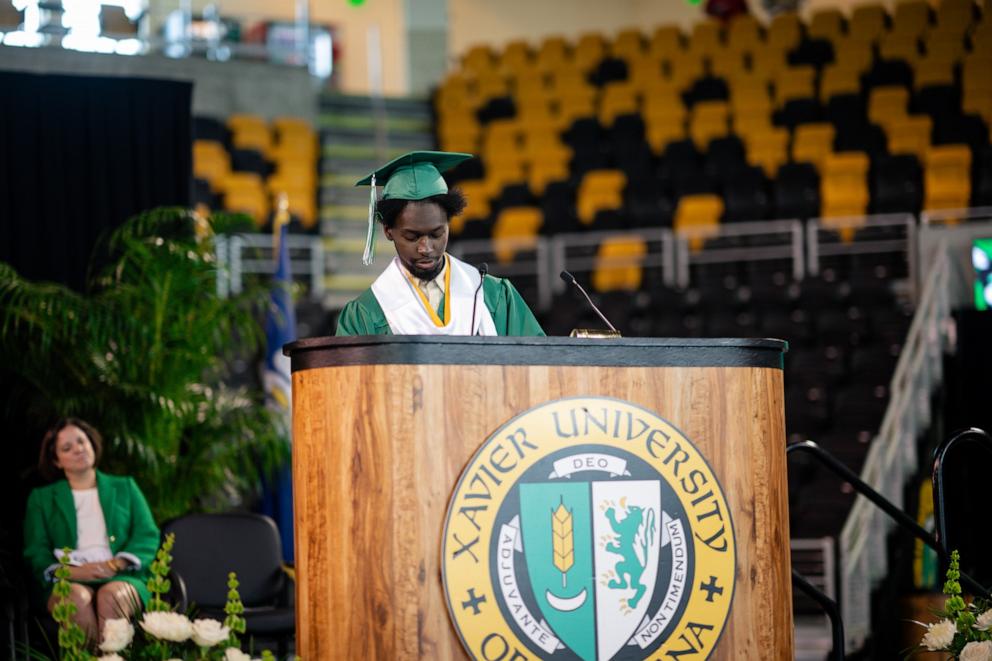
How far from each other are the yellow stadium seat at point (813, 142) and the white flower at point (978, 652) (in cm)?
877

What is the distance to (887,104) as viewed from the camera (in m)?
11.8

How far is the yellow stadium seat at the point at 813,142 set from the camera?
11.6 metres

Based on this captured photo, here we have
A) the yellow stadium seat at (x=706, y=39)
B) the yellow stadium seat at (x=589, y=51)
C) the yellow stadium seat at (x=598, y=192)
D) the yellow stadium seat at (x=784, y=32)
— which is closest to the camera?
the yellow stadium seat at (x=598, y=192)

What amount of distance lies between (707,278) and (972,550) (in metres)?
3.93

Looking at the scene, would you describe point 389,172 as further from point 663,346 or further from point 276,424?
point 276,424

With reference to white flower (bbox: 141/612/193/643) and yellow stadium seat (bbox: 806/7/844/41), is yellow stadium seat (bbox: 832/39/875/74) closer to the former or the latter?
yellow stadium seat (bbox: 806/7/844/41)

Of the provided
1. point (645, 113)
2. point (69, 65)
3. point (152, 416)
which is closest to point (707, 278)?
point (645, 113)

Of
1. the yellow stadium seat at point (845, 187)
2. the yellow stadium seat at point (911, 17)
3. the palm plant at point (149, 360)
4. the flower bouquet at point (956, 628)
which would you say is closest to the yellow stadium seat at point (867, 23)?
the yellow stadium seat at point (911, 17)

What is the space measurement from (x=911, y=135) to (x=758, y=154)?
1.23 metres

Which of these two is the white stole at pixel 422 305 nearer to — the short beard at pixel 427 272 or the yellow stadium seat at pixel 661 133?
the short beard at pixel 427 272

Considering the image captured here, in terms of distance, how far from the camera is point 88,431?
5.21 meters

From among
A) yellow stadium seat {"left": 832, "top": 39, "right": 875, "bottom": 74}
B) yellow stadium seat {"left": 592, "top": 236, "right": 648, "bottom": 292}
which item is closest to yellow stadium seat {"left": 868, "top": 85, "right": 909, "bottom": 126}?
yellow stadium seat {"left": 832, "top": 39, "right": 875, "bottom": 74}

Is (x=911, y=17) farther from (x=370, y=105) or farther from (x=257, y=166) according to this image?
(x=257, y=166)

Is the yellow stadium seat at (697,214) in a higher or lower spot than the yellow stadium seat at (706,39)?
lower
